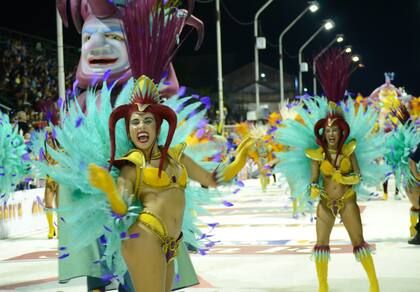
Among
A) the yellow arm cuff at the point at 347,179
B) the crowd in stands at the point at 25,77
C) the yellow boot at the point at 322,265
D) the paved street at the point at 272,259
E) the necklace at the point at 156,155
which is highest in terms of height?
the crowd in stands at the point at 25,77

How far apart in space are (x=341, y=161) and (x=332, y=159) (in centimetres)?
9

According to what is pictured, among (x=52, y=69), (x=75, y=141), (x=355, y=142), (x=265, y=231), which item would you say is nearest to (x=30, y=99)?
(x=52, y=69)

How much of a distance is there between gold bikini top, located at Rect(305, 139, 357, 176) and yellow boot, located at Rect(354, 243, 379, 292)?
734 millimetres

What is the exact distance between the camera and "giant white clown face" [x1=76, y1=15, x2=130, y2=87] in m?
7.83

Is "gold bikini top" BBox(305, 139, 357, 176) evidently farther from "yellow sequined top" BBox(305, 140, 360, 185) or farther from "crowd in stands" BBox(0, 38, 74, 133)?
"crowd in stands" BBox(0, 38, 74, 133)

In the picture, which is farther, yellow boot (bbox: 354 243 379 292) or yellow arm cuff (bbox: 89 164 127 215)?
yellow boot (bbox: 354 243 379 292)

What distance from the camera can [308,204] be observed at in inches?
335

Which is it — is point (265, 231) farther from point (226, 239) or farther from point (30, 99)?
point (30, 99)

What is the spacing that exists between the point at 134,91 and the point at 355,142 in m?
3.22

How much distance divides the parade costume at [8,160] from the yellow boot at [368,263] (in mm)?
4685

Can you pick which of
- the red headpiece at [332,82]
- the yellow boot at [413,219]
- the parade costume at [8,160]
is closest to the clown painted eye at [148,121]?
the red headpiece at [332,82]

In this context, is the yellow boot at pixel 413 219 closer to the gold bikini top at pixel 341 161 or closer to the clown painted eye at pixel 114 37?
the gold bikini top at pixel 341 161

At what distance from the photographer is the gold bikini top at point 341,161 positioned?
757cm

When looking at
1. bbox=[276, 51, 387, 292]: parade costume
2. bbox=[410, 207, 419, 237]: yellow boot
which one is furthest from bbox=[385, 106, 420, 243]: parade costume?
bbox=[276, 51, 387, 292]: parade costume
